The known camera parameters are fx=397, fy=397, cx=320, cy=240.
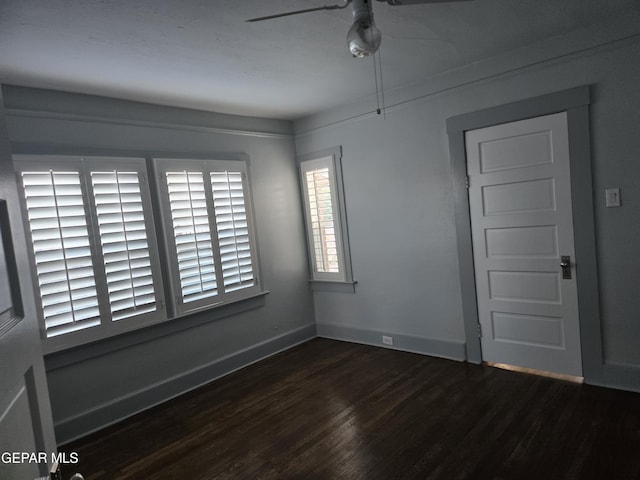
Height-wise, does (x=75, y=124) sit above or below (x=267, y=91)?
below

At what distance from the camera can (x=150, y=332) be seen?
3393 mm

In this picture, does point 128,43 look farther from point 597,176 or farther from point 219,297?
point 597,176

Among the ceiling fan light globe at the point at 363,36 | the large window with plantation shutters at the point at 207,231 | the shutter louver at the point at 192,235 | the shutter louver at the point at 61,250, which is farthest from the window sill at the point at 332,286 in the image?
the ceiling fan light globe at the point at 363,36

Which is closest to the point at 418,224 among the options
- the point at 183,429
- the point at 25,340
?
the point at 183,429

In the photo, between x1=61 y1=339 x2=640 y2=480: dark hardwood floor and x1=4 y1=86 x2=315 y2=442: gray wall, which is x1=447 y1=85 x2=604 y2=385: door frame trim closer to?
x1=61 y1=339 x2=640 y2=480: dark hardwood floor

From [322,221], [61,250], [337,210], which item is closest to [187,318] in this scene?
[61,250]

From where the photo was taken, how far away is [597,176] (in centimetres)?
286

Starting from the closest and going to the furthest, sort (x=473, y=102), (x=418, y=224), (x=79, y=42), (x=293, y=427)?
(x=79, y=42) < (x=293, y=427) < (x=473, y=102) < (x=418, y=224)

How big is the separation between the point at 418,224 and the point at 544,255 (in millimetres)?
1113

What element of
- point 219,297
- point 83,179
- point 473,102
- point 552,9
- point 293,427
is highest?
point 552,9

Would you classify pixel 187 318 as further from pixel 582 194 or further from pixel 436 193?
pixel 582 194

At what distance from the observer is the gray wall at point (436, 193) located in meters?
2.77

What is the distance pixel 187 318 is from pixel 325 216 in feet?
6.09

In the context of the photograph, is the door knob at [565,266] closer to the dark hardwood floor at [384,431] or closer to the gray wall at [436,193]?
the gray wall at [436,193]
